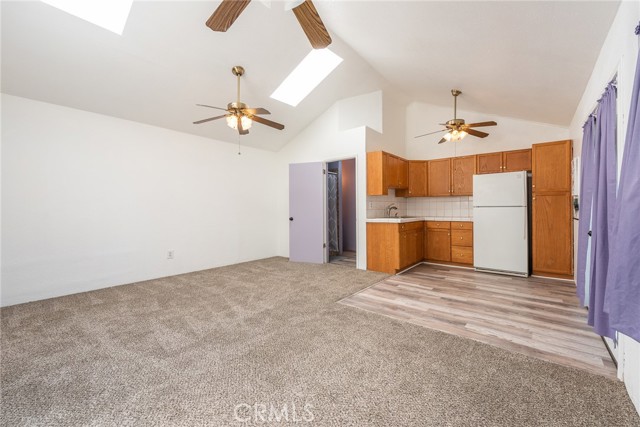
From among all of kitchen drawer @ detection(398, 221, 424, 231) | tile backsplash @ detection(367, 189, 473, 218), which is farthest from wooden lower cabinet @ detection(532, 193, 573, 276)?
kitchen drawer @ detection(398, 221, 424, 231)

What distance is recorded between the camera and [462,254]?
188 inches

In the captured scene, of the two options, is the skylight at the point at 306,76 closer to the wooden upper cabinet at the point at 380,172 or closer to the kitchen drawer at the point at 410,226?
the wooden upper cabinet at the point at 380,172

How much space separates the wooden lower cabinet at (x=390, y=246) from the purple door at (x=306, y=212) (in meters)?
1.14

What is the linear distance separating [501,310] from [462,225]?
7.49 ft

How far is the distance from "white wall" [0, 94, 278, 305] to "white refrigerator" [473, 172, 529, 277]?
4.63 m

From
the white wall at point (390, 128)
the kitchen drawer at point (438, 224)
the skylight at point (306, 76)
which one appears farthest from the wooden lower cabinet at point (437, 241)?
the skylight at point (306, 76)

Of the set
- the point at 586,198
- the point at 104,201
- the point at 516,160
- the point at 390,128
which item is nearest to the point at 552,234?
the point at 516,160

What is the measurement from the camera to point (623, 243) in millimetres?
1357

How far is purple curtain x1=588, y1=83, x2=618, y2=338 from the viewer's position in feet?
5.85

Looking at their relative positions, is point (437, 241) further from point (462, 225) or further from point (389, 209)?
point (389, 209)

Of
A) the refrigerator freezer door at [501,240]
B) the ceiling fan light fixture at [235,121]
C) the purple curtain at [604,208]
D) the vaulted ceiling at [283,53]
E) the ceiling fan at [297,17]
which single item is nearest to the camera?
the purple curtain at [604,208]

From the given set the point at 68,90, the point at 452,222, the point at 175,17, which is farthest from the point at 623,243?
the point at 68,90

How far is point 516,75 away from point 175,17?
3906 millimetres

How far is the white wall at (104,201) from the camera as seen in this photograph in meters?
3.12
